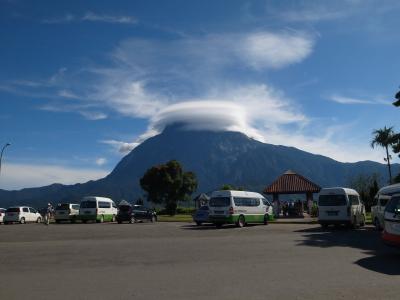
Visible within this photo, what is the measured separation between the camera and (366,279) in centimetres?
1009

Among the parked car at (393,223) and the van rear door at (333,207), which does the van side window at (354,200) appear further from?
the parked car at (393,223)

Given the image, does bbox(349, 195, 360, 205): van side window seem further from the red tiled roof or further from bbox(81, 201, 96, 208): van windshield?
bbox(81, 201, 96, 208): van windshield

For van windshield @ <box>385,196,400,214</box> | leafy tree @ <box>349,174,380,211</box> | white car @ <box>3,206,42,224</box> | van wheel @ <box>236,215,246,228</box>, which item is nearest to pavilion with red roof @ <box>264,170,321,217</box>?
leafy tree @ <box>349,174,380,211</box>

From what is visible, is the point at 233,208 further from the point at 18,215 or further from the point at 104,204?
the point at 18,215

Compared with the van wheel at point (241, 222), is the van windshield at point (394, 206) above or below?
above

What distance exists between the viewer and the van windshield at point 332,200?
2679 cm

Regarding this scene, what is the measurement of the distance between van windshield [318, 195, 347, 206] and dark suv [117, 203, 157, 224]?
17898 millimetres

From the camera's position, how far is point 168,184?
85812 mm

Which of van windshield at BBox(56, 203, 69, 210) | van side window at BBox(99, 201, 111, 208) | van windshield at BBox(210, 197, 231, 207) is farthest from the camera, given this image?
van windshield at BBox(56, 203, 69, 210)

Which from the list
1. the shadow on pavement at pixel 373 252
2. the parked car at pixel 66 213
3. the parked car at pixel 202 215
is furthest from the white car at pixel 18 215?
the shadow on pavement at pixel 373 252

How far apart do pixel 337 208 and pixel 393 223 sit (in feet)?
44.9

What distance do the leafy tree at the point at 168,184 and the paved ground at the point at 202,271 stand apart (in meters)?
68.6

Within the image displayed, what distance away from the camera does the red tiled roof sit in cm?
4987

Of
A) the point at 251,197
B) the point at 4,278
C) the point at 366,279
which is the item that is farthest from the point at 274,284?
the point at 251,197
